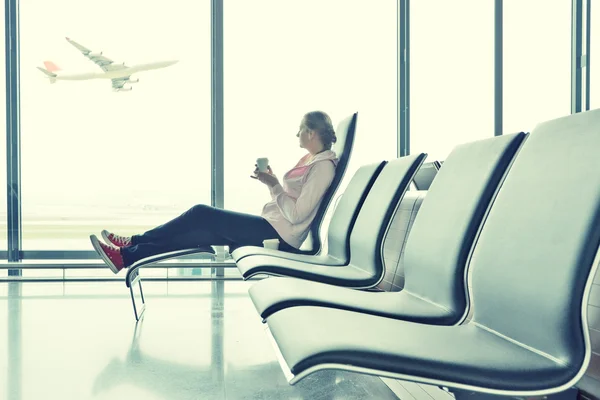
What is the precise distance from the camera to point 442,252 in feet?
4.29

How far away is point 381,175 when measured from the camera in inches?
82.0

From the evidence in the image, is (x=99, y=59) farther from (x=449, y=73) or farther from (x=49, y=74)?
(x=449, y=73)

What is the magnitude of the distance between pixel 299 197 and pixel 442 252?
1.54 meters

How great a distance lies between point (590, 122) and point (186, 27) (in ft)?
12.6

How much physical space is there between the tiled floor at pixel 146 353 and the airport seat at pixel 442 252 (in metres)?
0.40

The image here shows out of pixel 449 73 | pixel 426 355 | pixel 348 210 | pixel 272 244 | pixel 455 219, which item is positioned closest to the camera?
pixel 426 355

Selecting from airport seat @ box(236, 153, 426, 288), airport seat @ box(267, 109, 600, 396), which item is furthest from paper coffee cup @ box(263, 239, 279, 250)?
airport seat @ box(267, 109, 600, 396)

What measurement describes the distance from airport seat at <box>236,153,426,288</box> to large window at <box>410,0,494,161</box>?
8.08ft

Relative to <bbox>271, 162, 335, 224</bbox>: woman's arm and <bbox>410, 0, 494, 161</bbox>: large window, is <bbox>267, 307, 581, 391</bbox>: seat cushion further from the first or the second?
<bbox>410, 0, 494, 161</bbox>: large window

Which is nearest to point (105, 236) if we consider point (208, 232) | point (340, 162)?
point (208, 232)

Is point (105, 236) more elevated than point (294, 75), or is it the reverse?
point (294, 75)

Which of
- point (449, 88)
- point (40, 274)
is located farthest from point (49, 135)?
point (449, 88)

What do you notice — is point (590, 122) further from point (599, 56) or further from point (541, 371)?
point (599, 56)

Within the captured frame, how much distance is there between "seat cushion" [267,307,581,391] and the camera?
0.86m
